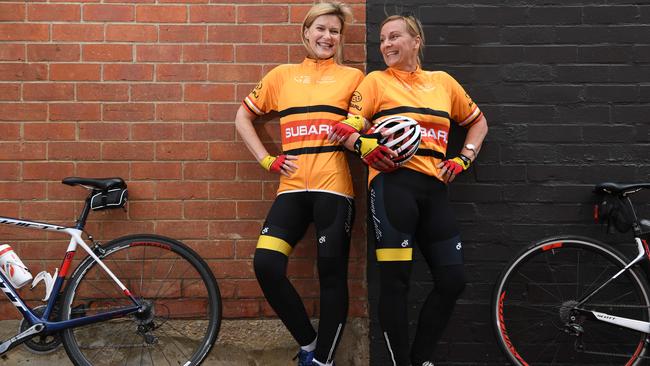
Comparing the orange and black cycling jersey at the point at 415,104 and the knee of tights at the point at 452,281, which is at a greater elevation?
the orange and black cycling jersey at the point at 415,104

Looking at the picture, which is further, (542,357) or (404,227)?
(542,357)

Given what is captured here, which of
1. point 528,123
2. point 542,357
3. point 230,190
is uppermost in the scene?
point 528,123

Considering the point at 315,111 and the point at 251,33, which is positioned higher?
the point at 251,33

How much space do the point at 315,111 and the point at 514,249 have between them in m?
1.57

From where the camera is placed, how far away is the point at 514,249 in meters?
3.91

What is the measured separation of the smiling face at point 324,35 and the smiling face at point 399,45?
274 millimetres

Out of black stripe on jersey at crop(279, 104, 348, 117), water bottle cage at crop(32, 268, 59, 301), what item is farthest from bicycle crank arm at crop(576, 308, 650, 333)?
water bottle cage at crop(32, 268, 59, 301)

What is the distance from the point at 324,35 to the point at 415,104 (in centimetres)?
67

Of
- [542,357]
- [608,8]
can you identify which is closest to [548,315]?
[542,357]

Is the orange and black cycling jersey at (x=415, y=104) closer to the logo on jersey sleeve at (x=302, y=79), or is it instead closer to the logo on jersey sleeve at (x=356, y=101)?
the logo on jersey sleeve at (x=356, y=101)

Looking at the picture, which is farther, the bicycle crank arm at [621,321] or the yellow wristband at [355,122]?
the bicycle crank arm at [621,321]

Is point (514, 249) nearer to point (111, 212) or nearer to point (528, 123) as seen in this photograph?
point (528, 123)

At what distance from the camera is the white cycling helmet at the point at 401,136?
3213 mm

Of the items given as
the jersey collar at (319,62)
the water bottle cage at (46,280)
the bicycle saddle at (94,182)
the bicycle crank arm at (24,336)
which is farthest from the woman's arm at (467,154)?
the bicycle crank arm at (24,336)
